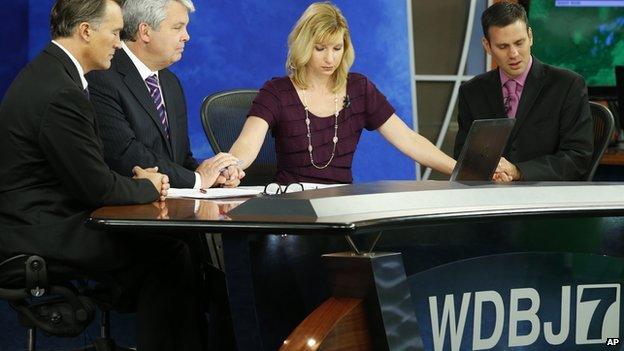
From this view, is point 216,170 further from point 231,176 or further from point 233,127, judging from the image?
point 233,127

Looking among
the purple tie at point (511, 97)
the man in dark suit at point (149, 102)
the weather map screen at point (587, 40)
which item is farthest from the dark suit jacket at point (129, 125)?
the weather map screen at point (587, 40)

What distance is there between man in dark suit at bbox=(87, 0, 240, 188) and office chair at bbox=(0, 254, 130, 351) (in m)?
0.54

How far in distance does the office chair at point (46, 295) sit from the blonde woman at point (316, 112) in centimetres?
95

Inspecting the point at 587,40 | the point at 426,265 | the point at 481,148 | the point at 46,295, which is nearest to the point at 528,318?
the point at 426,265

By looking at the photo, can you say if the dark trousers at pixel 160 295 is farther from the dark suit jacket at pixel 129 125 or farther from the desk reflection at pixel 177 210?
the dark suit jacket at pixel 129 125

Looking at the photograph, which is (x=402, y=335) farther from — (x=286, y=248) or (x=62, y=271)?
(x=62, y=271)

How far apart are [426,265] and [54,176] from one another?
1111 millimetres

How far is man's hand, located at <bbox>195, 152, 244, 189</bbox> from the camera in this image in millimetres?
3096

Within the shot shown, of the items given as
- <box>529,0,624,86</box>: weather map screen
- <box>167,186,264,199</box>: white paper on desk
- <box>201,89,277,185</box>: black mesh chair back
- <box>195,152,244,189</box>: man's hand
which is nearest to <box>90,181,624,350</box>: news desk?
<box>167,186,264,199</box>: white paper on desk

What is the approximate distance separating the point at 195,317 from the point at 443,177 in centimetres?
353

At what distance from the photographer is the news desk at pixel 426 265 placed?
6.05ft

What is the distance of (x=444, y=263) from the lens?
2031 millimetres

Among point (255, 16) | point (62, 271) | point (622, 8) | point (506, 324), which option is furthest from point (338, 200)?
point (622, 8)

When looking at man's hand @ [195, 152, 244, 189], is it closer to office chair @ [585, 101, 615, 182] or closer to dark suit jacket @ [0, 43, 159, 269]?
dark suit jacket @ [0, 43, 159, 269]
